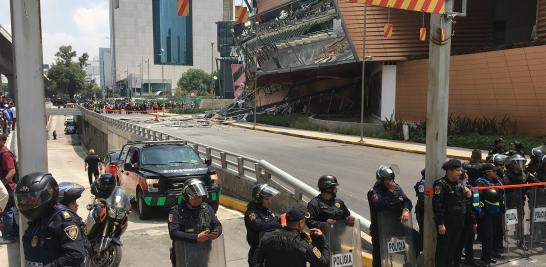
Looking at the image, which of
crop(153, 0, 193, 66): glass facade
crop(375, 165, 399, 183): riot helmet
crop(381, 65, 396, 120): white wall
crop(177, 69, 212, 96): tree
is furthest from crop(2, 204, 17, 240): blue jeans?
crop(177, 69, 212, 96): tree

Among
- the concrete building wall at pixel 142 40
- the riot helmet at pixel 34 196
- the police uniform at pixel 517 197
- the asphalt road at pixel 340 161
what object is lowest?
the asphalt road at pixel 340 161

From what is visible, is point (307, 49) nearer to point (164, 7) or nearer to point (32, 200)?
point (32, 200)

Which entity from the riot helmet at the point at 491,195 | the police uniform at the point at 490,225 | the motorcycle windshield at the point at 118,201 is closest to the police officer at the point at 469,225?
the police uniform at the point at 490,225

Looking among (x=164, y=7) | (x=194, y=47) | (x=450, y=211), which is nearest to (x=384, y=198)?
(x=450, y=211)

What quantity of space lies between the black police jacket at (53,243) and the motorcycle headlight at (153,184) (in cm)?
712

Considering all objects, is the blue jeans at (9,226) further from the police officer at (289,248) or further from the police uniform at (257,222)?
the police officer at (289,248)

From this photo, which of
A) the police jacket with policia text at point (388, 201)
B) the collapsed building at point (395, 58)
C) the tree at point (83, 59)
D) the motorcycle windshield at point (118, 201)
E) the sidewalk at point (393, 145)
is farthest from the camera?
the tree at point (83, 59)

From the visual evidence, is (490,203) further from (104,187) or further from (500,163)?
(104,187)

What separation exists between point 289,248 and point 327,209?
1480 millimetres

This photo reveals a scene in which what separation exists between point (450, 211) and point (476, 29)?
30892 mm

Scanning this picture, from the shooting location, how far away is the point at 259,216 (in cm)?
545

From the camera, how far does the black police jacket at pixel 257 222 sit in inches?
211


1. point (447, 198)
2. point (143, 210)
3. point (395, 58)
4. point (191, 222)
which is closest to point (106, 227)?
point (191, 222)

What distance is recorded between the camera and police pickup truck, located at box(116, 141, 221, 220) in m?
10.9
